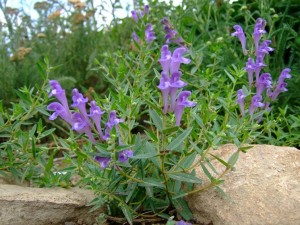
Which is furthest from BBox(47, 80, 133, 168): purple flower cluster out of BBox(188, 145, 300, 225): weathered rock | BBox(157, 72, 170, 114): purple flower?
BBox(188, 145, 300, 225): weathered rock

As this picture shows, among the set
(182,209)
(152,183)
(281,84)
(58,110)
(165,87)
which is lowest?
(182,209)

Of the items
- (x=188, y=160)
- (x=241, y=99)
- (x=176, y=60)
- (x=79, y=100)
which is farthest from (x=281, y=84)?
(x=79, y=100)

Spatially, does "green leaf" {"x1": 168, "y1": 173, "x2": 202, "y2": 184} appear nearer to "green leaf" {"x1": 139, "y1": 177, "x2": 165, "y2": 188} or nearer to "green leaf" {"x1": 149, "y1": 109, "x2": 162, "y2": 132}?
"green leaf" {"x1": 139, "y1": 177, "x2": 165, "y2": 188}

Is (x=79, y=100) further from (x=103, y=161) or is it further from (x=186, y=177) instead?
(x=186, y=177)

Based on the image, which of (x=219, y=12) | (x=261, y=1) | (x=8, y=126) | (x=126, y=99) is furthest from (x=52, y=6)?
(x=126, y=99)

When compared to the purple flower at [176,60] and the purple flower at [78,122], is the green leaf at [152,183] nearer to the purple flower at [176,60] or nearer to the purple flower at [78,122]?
the purple flower at [78,122]

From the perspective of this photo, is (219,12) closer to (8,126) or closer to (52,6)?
(52,6)

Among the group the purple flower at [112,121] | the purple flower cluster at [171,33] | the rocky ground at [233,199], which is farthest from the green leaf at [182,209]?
the purple flower cluster at [171,33]
